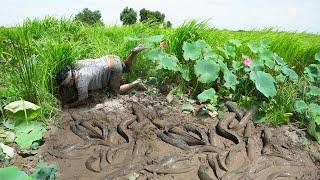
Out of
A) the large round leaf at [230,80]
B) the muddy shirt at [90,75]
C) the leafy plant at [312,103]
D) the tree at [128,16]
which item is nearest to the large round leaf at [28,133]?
the muddy shirt at [90,75]

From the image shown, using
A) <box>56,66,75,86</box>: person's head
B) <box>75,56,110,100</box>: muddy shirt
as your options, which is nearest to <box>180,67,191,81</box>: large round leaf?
<box>75,56,110,100</box>: muddy shirt

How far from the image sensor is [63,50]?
16.8 ft

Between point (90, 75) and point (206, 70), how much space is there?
1349 millimetres

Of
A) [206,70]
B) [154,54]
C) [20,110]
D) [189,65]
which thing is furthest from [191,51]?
[20,110]

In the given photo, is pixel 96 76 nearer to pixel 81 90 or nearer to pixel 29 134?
pixel 81 90

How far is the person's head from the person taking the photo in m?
5.00

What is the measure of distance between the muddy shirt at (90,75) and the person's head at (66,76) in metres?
0.06

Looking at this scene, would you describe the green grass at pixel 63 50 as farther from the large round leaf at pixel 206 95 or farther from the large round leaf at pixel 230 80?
the large round leaf at pixel 206 95

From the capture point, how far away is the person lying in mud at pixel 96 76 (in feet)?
16.5

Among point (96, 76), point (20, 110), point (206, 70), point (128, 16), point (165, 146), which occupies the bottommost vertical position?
point (128, 16)

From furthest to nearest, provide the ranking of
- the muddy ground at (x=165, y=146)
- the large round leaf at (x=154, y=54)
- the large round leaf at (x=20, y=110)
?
the large round leaf at (x=154, y=54) < the large round leaf at (x=20, y=110) < the muddy ground at (x=165, y=146)

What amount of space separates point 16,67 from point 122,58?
1.37 m

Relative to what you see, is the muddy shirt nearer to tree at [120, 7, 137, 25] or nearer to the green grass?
the green grass

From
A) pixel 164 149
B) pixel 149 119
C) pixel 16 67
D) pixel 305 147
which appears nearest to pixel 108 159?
pixel 164 149
